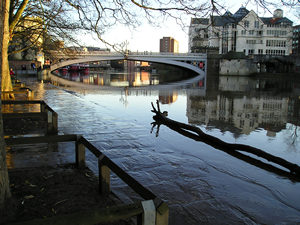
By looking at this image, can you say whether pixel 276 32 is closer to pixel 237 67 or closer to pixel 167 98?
pixel 237 67

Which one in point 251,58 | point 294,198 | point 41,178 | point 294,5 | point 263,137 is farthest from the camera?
point 251,58

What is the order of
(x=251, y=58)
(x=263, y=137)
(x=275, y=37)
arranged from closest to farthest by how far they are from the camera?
(x=263, y=137) < (x=251, y=58) < (x=275, y=37)

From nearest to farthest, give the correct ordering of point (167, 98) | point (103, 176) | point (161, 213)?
point (161, 213) < point (103, 176) < point (167, 98)

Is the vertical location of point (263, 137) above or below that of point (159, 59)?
below

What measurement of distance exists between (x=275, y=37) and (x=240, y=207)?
76227mm

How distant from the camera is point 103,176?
12.4 feet

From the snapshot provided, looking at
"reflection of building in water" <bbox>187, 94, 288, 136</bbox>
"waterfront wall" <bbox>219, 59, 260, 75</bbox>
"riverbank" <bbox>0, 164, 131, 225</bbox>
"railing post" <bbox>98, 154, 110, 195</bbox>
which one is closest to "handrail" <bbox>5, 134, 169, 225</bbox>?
"railing post" <bbox>98, 154, 110, 195</bbox>

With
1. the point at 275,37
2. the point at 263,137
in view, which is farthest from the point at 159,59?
the point at 263,137

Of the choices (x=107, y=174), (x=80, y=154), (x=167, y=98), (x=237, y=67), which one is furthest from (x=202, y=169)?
(x=237, y=67)

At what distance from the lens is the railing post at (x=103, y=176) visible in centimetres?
369

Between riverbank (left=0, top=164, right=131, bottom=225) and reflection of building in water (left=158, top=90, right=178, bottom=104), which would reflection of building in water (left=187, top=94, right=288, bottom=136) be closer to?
reflection of building in water (left=158, top=90, right=178, bottom=104)

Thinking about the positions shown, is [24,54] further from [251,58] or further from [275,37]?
[275,37]

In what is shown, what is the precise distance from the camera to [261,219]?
3947 mm

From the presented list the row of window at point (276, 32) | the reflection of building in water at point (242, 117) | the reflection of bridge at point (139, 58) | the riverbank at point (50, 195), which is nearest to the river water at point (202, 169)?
the reflection of building in water at point (242, 117)
